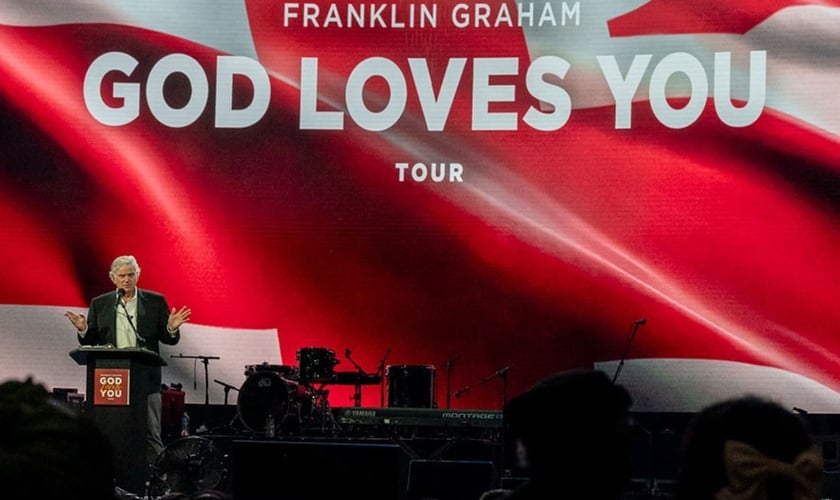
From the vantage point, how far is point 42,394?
0.99 meters

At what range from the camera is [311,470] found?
215 inches

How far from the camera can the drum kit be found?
7918 mm

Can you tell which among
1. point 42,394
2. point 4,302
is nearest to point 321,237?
point 4,302

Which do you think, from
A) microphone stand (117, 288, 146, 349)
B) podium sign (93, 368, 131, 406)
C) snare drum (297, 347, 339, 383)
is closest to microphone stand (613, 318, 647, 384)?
snare drum (297, 347, 339, 383)

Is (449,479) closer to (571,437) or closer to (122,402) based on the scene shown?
(122,402)

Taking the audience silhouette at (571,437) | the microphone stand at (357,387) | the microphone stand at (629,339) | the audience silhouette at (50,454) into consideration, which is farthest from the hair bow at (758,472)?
the microphone stand at (357,387)

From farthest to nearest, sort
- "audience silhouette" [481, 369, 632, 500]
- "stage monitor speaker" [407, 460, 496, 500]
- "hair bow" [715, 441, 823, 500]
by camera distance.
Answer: "stage monitor speaker" [407, 460, 496, 500] → "audience silhouette" [481, 369, 632, 500] → "hair bow" [715, 441, 823, 500]

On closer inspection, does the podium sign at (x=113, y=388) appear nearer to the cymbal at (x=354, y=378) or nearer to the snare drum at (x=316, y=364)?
the snare drum at (x=316, y=364)

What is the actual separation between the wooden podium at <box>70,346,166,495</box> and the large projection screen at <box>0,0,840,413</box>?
6.21ft

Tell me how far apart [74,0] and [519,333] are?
373 centimetres

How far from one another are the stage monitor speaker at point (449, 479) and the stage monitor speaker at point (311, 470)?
1.15 m

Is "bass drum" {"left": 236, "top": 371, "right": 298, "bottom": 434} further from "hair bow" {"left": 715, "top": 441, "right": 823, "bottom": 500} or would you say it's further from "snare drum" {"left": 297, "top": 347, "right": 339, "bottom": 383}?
"hair bow" {"left": 715, "top": 441, "right": 823, "bottom": 500}

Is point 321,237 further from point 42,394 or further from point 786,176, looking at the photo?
point 42,394

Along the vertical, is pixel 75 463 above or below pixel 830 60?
below
